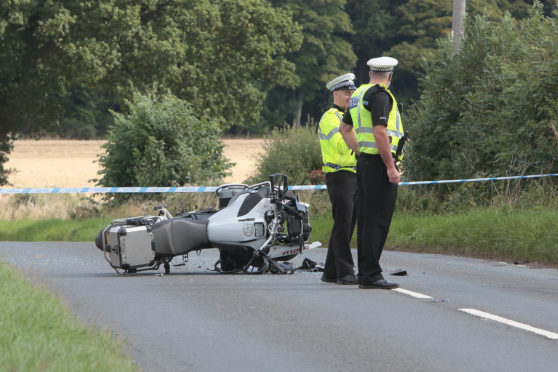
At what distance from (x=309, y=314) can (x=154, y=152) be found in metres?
19.7

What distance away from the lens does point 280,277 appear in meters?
12.4

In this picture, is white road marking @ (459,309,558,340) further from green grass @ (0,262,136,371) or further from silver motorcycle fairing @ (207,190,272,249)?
silver motorcycle fairing @ (207,190,272,249)

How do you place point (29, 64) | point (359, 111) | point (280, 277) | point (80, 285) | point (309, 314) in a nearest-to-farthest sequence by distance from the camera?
point (309, 314) → point (359, 111) → point (80, 285) → point (280, 277) → point (29, 64)

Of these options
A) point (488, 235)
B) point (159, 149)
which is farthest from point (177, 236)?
point (159, 149)

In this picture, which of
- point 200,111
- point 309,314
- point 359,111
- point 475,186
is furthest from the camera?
point 200,111

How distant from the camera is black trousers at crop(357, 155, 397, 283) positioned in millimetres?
10703

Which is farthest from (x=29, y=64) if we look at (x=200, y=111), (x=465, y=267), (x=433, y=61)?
(x=465, y=267)

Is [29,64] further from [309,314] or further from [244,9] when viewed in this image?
[309,314]

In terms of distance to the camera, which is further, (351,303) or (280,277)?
(280,277)

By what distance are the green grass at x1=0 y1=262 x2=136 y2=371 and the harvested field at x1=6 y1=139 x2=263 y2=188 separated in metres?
29.6

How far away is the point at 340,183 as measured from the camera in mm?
11586

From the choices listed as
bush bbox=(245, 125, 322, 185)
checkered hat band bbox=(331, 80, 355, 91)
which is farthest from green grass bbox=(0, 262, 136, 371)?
bush bbox=(245, 125, 322, 185)

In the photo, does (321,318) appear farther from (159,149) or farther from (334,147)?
(159,149)

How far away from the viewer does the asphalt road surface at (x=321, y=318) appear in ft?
24.0
